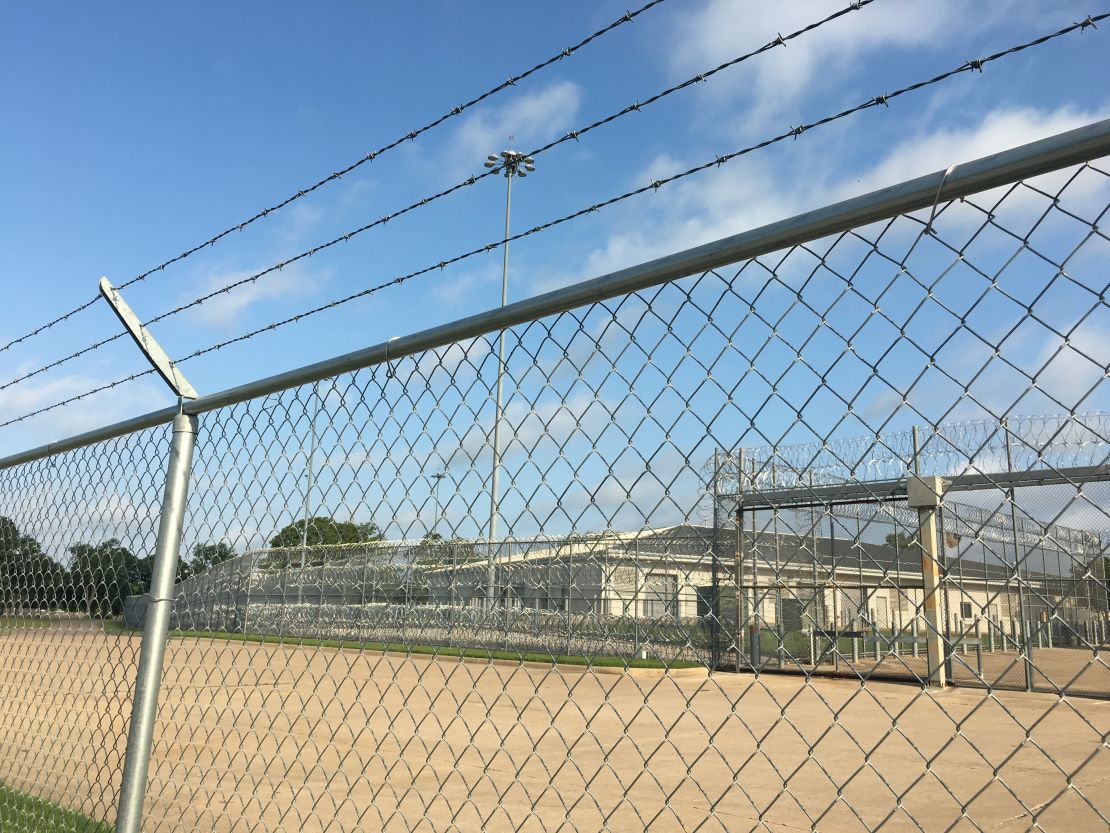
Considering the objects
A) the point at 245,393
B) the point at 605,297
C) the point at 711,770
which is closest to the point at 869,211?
the point at 605,297

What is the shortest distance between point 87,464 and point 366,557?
6.59ft

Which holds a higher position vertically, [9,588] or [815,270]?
[815,270]

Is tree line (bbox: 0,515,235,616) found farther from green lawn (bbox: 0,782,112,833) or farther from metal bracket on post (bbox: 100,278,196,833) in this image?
green lawn (bbox: 0,782,112,833)

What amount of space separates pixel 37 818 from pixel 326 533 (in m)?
3.06

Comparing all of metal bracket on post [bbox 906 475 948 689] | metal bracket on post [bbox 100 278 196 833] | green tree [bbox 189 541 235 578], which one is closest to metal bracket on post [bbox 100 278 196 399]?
metal bracket on post [bbox 100 278 196 833]

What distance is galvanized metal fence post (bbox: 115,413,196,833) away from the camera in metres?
3.23

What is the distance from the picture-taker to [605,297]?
2.37 meters

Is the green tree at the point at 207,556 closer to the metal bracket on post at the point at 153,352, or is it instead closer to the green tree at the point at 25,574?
the metal bracket on post at the point at 153,352

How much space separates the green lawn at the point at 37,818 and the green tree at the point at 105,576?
3.32 feet

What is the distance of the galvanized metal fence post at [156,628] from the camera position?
10.6 feet

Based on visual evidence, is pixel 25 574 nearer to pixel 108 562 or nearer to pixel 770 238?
pixel 108 562

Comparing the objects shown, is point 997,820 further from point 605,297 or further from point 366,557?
point 605,297

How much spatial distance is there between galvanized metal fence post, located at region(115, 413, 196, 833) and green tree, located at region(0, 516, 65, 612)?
1801mm

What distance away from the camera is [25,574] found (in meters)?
5.23
